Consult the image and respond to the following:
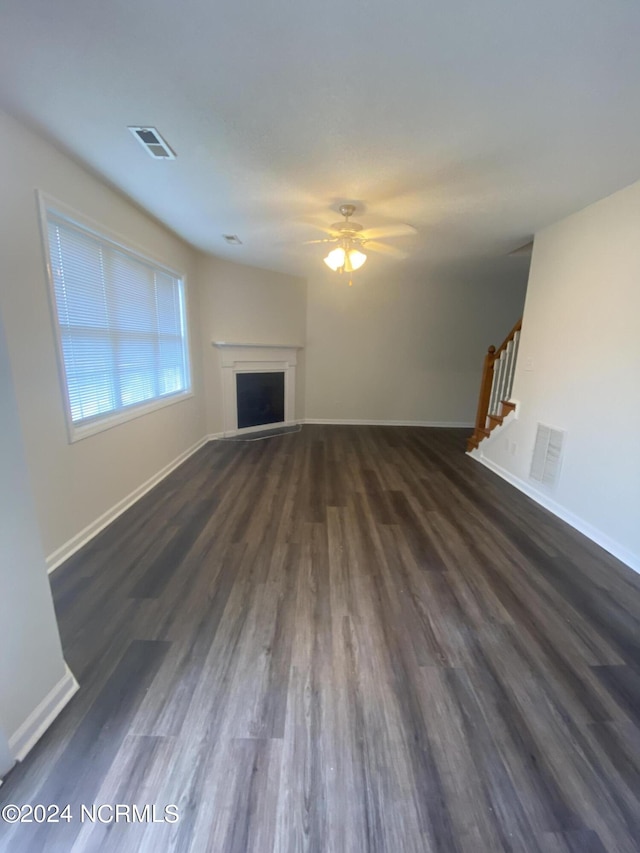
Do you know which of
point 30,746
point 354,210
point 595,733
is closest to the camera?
point 30,746

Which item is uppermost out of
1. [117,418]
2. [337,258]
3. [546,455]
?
[337,258]

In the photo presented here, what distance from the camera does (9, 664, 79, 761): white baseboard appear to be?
1.13 metres

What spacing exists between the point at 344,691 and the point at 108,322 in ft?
9.72

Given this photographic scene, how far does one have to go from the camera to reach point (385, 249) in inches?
147

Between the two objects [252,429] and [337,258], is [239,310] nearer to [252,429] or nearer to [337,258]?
[252,429]

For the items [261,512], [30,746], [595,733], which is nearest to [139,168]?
[261,512]

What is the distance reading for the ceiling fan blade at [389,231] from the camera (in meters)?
3.04

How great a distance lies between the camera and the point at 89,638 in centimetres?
161

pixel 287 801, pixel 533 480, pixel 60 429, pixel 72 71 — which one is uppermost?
pixel 72 71

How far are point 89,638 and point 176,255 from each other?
3652mm

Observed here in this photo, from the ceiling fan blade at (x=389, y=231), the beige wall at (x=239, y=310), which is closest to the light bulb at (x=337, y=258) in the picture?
the ceiling fan blade at (x=389, y=231)

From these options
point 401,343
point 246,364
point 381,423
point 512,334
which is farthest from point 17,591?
point 401,343

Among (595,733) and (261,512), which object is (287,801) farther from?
(261,512)

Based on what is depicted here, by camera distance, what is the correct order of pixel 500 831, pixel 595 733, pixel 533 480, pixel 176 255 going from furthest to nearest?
pixel 176 255 < pixel 533 480 < pixel 595 733 < pixel 500 831
